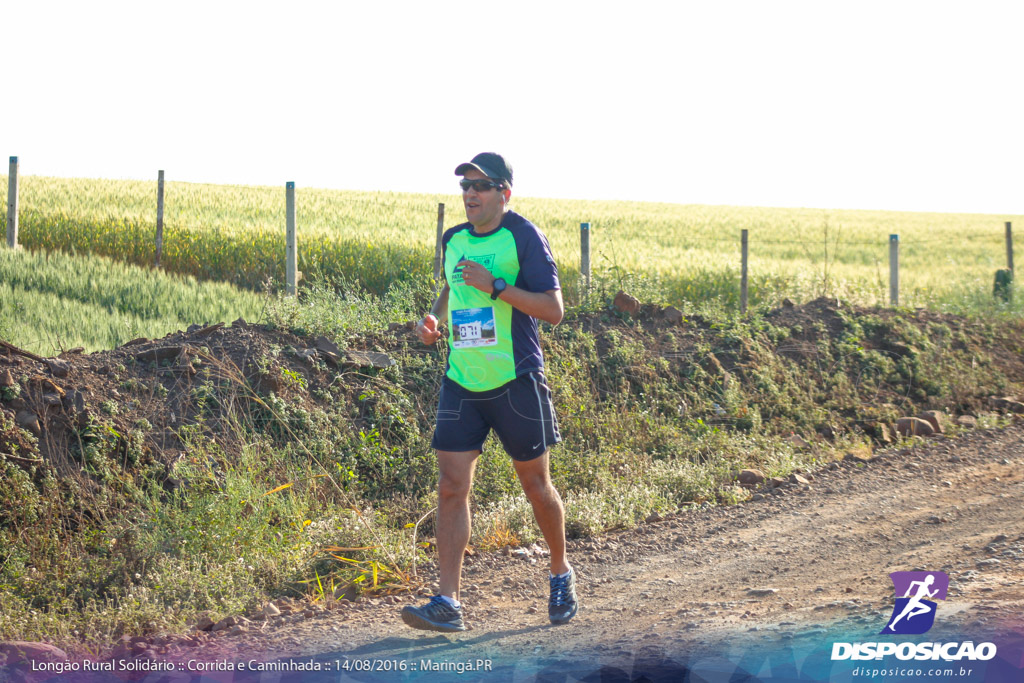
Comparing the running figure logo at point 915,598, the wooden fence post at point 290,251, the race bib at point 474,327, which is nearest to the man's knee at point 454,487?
the race bib at point 474,327

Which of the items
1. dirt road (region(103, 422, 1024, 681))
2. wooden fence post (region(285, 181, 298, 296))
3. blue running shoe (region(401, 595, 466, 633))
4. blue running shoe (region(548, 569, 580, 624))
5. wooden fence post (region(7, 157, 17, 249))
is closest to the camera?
dirt road (region(103, 422, 1024, 681))

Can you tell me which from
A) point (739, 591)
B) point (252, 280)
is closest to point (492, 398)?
point (739, 591)

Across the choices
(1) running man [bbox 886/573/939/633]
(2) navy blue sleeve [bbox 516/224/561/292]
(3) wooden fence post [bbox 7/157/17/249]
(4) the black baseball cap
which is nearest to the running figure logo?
(1) running man [bbox 886/573/939/633]

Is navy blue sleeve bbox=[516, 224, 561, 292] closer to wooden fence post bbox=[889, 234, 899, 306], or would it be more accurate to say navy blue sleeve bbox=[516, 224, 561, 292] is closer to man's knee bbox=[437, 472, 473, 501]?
man's knee bbox=[437, 472, 473, 501]

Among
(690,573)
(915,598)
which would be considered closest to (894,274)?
(690,573)

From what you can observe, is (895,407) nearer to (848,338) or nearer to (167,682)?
(848,338)

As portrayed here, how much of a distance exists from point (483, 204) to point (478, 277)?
0.39 m

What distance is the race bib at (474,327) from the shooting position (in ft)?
14.1

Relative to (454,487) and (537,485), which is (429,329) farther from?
(537,485)

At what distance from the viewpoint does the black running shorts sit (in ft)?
14.1

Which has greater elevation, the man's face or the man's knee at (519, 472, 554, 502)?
the man's face

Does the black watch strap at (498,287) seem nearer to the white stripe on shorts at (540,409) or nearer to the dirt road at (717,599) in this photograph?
the white stripe on shorts at (540,409)

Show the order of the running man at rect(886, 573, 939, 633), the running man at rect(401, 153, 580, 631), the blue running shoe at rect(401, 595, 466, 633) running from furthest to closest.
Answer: the running man at rect(401, 153, 580, 631) → the blue running shoe at rect(401, 595, 466, 633) → the running man at rect(886, 573, 939, 633)

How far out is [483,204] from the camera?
4344 mm
